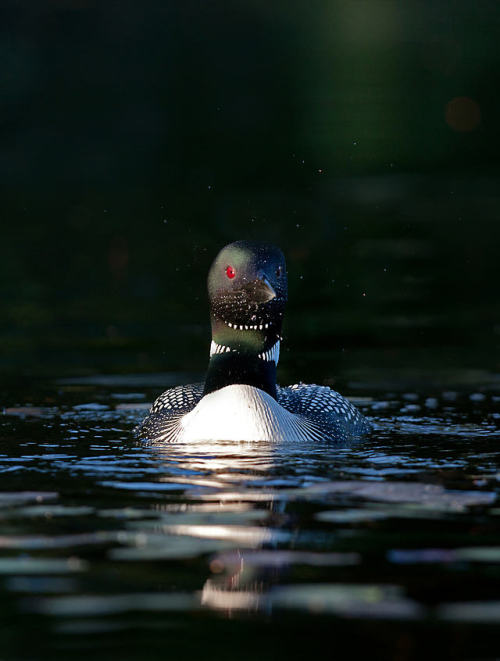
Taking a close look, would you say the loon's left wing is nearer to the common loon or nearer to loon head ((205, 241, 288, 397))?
the common loon

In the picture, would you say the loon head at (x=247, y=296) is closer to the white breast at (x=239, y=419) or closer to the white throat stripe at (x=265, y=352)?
the white throat stripe at (x=265, y=352)

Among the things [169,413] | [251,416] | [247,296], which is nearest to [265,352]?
[247,296]

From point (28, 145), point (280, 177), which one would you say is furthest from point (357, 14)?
point (280, 177)

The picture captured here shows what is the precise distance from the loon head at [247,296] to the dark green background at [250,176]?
274 cm

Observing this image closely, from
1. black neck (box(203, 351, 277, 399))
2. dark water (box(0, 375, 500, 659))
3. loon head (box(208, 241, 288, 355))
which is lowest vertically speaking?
dark water (box(0, 375, 500, 659))

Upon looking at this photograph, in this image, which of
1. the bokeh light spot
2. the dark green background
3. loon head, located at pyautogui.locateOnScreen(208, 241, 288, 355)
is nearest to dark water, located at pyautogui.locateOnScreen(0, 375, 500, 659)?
loon head, located at pyautogui.locateOnScreen(208, 241, 288, 355)

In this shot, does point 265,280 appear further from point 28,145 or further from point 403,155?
point 28,145

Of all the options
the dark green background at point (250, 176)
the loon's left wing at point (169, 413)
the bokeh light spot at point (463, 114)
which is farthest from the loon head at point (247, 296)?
the bokeh light spot at point (463, 114)

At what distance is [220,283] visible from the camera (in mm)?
7930

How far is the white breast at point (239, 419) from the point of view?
7.61 meters

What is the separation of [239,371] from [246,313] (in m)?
0.32

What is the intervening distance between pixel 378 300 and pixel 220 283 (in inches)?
236

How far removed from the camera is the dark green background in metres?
12.6

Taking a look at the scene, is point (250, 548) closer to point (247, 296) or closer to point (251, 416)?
point (251, 416)
